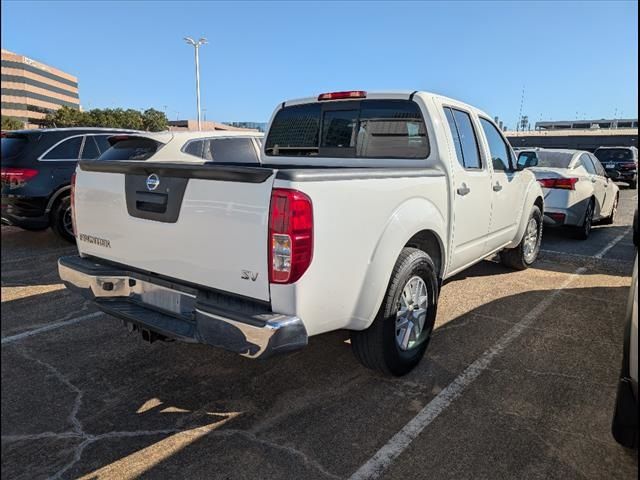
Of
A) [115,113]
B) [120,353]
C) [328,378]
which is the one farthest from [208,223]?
[115,113]

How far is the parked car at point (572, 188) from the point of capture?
8219mm

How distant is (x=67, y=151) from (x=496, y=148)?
21.5 feet

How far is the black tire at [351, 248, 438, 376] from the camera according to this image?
128 inches

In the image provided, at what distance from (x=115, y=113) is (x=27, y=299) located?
79.6m

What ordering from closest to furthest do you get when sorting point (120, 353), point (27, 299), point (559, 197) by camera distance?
1. point (120, 353)
2. point (27, 299)
3. point (559, 197)

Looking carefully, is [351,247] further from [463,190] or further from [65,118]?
[65,118]

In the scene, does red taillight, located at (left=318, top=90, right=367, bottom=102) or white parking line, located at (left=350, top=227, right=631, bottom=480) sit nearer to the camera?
white parking line, located at (left=350, top=227, right=631, bottom=480)

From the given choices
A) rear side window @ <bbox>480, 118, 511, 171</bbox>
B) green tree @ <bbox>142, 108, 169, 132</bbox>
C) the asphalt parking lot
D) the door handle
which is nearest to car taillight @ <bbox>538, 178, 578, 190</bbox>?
rear side window @ <bbox>480, 118, 511, 171</bbox>

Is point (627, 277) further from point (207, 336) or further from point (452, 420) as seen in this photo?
→ point (207, 336)

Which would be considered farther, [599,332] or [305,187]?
[599,332]

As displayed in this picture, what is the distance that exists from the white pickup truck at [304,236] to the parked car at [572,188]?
4374 mm

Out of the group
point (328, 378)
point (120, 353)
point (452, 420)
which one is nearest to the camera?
point (452, 420)

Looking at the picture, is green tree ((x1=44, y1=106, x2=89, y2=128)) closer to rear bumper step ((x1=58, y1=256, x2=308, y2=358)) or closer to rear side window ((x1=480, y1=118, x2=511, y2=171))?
rear side window ((x1=480, y1=118, x2=511, y2=171))

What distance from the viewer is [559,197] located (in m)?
8.23
